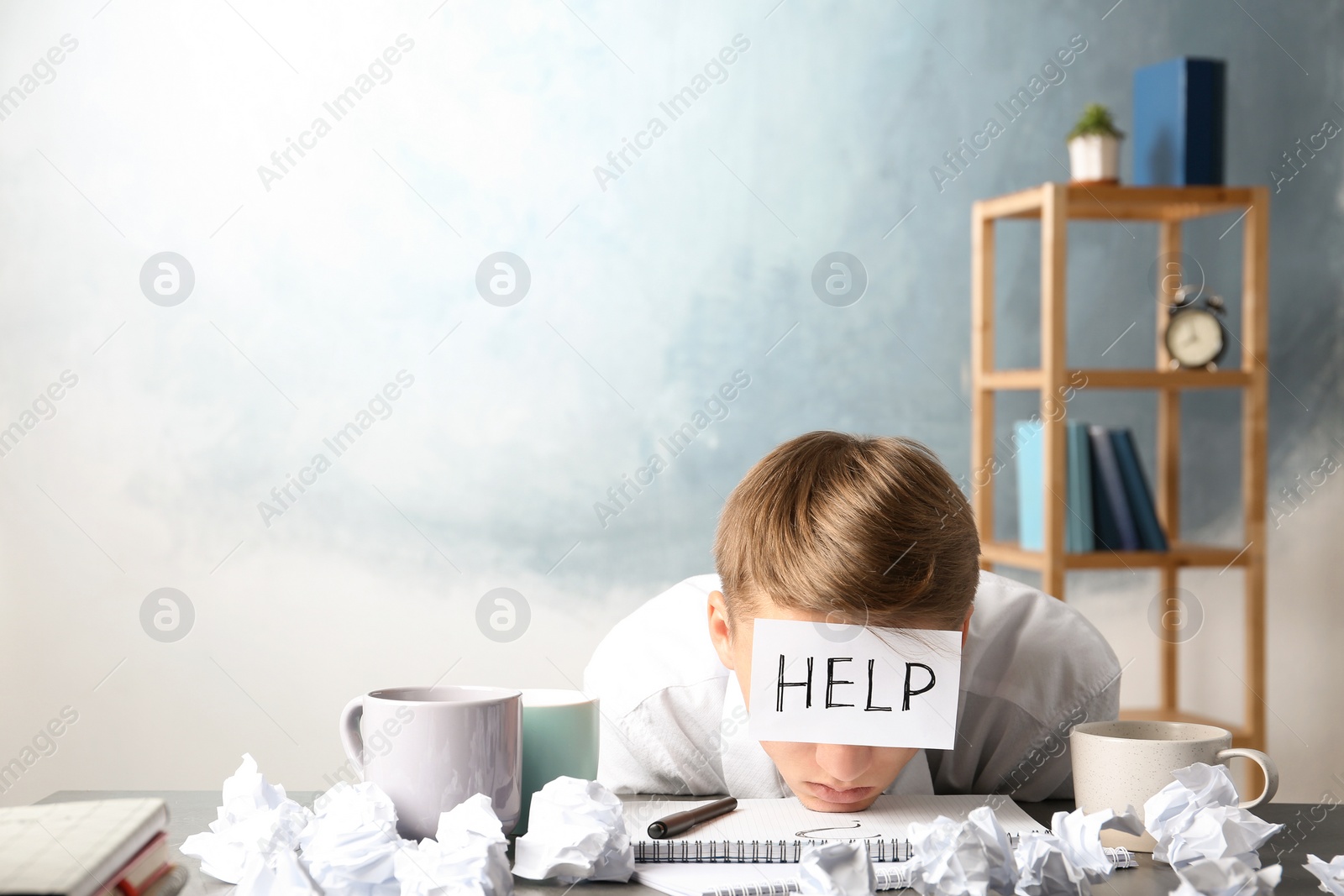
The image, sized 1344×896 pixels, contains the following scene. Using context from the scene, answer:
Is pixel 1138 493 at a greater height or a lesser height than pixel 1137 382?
lesser

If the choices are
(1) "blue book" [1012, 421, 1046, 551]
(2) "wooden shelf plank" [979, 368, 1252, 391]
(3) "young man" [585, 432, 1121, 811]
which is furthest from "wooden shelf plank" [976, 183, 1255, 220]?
(3) "young man" [585, 432, 1121, 811]

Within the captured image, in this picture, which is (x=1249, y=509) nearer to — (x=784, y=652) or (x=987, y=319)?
(x=987, y=319)

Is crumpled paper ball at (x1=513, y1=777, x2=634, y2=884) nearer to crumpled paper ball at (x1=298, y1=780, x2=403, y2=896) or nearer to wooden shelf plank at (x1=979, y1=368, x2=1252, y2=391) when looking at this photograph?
crumpled paper ball at (x1=298, y1=780, x2=403, y2=896)

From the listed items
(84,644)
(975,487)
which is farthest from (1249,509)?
(84,644)

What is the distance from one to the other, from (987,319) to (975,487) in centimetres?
32

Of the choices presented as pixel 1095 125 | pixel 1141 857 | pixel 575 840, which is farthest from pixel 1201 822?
pixel 1095 125

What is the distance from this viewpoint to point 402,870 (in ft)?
2.02

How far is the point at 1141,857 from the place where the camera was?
0.71 meters

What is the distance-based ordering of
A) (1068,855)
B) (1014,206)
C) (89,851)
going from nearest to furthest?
1. (89,851)
2. (1068,855)
3. (1014,206)

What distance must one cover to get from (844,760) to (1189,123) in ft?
5.55

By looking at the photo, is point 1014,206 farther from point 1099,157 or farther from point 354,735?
point 354,735

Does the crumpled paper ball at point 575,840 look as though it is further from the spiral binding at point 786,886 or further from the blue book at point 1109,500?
the blue book at point 1109,500

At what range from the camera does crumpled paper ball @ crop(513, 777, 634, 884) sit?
0.65m

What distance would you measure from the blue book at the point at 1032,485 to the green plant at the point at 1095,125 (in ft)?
1.74
